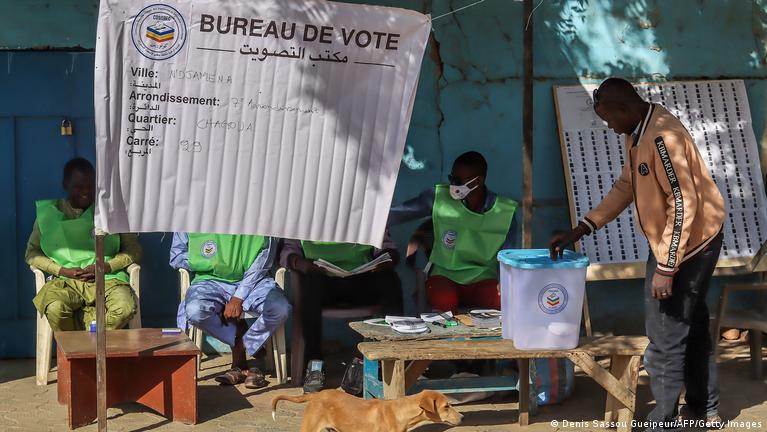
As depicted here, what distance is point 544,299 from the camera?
5457mm

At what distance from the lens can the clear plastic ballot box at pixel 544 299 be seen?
214 inches

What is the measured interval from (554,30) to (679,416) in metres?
3.18

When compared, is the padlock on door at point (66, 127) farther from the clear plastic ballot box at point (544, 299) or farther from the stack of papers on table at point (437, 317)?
the clear plastic ballot box at point (544, 299)

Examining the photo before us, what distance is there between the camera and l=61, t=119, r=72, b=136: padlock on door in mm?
7473

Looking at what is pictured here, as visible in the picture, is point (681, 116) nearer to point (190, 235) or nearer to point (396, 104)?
point (396, 104)

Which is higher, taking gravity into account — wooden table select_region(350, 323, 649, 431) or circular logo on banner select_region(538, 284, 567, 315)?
circular logo on banner select_region(538, 284, 567, 315)

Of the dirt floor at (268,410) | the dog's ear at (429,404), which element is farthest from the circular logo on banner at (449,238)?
the dog's ear at (429,404)

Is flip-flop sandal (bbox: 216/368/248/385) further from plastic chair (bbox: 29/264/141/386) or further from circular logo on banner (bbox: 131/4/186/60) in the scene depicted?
circular logo on banner (bbox: 131/4/186/60)

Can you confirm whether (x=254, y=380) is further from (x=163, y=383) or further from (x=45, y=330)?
(x=45, y=330)

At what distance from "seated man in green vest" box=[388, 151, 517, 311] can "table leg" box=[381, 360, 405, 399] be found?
1.27m

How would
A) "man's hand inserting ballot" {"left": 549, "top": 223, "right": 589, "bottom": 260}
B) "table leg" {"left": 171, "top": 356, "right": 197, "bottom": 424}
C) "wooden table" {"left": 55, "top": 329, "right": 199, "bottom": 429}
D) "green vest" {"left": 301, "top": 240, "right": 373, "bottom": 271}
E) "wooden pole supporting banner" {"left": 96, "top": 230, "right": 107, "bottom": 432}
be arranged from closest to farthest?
"wooden pole supporting banner" {"left": 96, "top": 230, "right": 107, "bottom": 432} < "man's hand inserting ballot" {"left": 549, "top": 223, "right": 589, "bottom": 260} < "wooden table" {"left": 55, "top": 329, "right": 199, "bottom": 429} < "table leg" {"left": 171, "top": 356, "right": 197, "bottom": 424} < "green vest" {"left": 301, "top": 240, "right": 373, "bottom": 271}

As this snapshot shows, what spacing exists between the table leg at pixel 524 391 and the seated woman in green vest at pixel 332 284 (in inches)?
50.2

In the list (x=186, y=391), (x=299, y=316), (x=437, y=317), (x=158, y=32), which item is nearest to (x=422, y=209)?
(x=299, y=316)

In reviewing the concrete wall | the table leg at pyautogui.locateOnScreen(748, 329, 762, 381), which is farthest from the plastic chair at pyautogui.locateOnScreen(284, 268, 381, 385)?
the table leg at pyautogui.locateOnScreen(748, 329, 762, 381)
